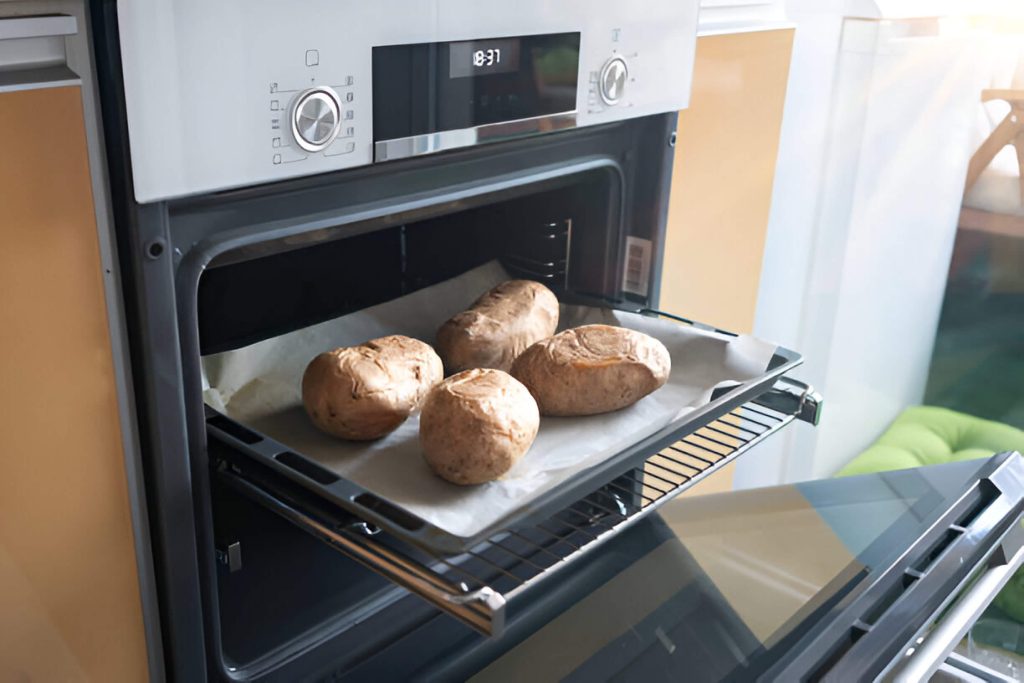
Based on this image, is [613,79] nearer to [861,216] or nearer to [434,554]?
[434,554]

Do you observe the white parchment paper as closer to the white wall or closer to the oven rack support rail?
the oven rack support rail

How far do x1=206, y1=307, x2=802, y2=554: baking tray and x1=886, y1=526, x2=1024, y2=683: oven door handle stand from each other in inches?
11.2

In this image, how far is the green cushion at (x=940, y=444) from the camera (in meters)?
1.82

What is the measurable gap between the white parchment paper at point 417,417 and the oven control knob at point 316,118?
215 mm

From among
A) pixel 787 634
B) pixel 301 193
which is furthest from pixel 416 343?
pixel 787 634

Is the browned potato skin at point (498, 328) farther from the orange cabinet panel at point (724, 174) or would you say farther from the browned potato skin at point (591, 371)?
the orange cabinet panel at point (724, 174)

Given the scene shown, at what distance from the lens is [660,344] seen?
90cm

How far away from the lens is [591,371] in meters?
0.84

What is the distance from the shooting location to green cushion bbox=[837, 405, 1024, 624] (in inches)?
71.7

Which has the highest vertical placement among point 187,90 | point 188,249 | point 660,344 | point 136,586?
point 187,90

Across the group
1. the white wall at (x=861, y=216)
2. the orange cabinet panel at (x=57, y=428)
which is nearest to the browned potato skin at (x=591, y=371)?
the orange cabinet panel at (x=57, y=428)

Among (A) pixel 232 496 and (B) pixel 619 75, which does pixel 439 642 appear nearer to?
(A) pixel 232 496

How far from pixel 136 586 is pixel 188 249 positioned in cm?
25

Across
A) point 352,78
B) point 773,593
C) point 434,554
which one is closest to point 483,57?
point 352,78
